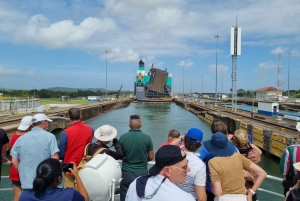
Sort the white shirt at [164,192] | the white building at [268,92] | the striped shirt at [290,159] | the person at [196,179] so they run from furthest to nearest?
the white building at [268,92] < the striped shirt at [290,159] < the person at [196,179] < the white shirt at [164,192]

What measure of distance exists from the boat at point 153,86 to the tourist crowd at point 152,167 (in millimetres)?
64198

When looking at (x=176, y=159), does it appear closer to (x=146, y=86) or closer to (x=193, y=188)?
(x=193, y=188)

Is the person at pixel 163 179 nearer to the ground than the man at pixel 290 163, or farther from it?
farther from it

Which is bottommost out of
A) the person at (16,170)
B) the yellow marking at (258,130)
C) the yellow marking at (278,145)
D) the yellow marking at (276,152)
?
the yellow marking at (276,152)

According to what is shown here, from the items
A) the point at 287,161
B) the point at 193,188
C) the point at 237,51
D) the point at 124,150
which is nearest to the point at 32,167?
the point at 124,150

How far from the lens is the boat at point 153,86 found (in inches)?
2724

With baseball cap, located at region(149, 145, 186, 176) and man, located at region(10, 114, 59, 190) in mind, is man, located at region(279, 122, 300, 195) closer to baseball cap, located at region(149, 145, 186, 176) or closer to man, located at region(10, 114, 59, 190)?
baseball cap, located at region(149, 145, 186, 176)

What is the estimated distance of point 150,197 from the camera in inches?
62.2

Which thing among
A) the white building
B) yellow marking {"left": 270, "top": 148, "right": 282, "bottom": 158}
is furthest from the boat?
yellow marking {"left": 270, "top": 148, "right": 282, "bottom": 158}

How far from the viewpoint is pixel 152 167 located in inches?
67.8

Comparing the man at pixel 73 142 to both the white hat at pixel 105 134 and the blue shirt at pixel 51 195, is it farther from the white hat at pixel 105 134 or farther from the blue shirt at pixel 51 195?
the blue shirt at pixel 51 195

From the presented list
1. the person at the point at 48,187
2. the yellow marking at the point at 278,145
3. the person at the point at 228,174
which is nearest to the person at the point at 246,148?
the person at the point at 228,174

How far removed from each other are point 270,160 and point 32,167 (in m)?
11.7

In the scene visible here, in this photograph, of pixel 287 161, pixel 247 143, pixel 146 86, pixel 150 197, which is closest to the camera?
pixel 150 197
